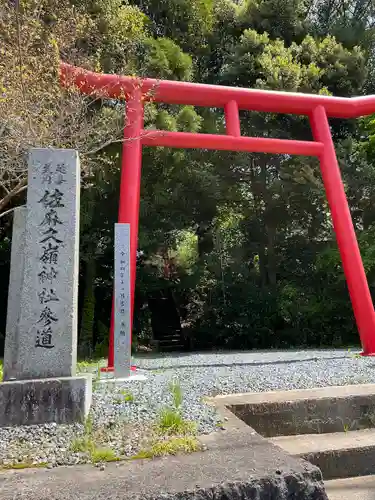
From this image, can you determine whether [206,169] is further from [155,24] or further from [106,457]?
[106,457]

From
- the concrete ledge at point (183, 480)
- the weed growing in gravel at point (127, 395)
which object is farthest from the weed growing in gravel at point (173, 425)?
the weed growing in gravel at point (127, 395)

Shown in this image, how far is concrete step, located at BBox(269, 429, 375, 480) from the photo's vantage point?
117 inches

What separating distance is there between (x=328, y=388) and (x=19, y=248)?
3423 millimetres

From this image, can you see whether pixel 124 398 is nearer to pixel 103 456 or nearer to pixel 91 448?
pixel 91 448

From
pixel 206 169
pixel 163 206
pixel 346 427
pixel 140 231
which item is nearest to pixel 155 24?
pixel 206 169

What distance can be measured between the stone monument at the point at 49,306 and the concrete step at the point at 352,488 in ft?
5.64

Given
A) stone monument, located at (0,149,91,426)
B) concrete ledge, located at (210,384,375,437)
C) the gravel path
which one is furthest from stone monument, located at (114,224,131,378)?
stone monument, located at (0,149,91,426)

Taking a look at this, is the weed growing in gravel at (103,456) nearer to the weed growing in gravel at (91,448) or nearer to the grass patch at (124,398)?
the weed growing in gravel at (91,448)

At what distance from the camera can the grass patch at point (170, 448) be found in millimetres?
2381

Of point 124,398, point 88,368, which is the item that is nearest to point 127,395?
point 124,398

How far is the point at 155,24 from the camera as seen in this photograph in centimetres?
1175

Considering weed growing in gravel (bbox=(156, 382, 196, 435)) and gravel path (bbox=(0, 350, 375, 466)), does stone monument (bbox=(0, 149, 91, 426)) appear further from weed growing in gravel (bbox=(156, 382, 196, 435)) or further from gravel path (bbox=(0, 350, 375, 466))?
weed growing in gravel (bbox=(156, 382, 196, 435))

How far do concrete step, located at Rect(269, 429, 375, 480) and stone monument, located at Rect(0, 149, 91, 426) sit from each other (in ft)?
5.24

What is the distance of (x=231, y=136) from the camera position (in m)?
7.00
